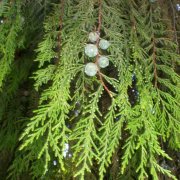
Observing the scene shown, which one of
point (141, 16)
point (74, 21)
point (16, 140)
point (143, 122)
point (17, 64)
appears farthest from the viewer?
point (16, 140)

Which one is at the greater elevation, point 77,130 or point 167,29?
point 167,29

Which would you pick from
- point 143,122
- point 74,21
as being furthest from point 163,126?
point 74,21

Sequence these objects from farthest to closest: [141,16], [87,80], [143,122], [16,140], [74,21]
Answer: [16,140]
[141,16]
[74,21]
[87,80]
[143,122]

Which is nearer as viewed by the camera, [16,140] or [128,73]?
[128,73]

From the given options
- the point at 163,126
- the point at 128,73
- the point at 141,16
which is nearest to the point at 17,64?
the point at 141,16

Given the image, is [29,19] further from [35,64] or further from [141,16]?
[141,16]

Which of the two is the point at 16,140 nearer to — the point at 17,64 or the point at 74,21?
the point at 17,64

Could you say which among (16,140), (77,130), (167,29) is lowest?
(16,140)
